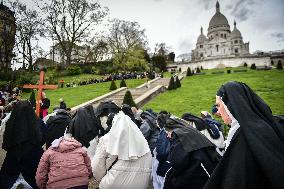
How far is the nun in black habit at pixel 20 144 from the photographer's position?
444cm

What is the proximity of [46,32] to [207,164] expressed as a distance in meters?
40.1

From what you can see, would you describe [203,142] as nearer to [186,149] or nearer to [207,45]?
[186,149]

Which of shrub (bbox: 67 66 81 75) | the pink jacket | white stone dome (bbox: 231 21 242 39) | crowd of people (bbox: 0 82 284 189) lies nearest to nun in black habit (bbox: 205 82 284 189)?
crowd of people (bbox: 0 82 284 189)

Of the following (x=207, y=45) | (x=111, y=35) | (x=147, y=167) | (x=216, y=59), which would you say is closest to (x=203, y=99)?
(x=147, y=167)

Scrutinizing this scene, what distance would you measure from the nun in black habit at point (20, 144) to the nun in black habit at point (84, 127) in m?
0.80

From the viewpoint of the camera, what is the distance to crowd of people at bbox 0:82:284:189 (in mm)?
1997

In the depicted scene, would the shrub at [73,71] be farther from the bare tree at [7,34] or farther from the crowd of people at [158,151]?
the crowd of people at [158,151]

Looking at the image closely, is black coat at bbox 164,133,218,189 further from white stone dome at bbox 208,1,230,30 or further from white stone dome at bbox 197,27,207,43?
white stone dome at bbox 197,27,207,43

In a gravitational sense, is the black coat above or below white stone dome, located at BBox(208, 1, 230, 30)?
below

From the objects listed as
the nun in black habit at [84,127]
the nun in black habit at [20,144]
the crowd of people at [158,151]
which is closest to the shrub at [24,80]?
the crowd of people at [158,151]

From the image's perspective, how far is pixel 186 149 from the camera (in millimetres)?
3066

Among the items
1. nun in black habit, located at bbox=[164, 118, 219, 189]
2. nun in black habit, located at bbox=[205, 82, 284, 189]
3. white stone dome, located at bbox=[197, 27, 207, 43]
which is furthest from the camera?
white stone dome, located at bbox=[197, 27, 207, 43]

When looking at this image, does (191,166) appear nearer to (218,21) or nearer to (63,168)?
(63,168)

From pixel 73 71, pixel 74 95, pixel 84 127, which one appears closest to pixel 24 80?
pixel 74 95
